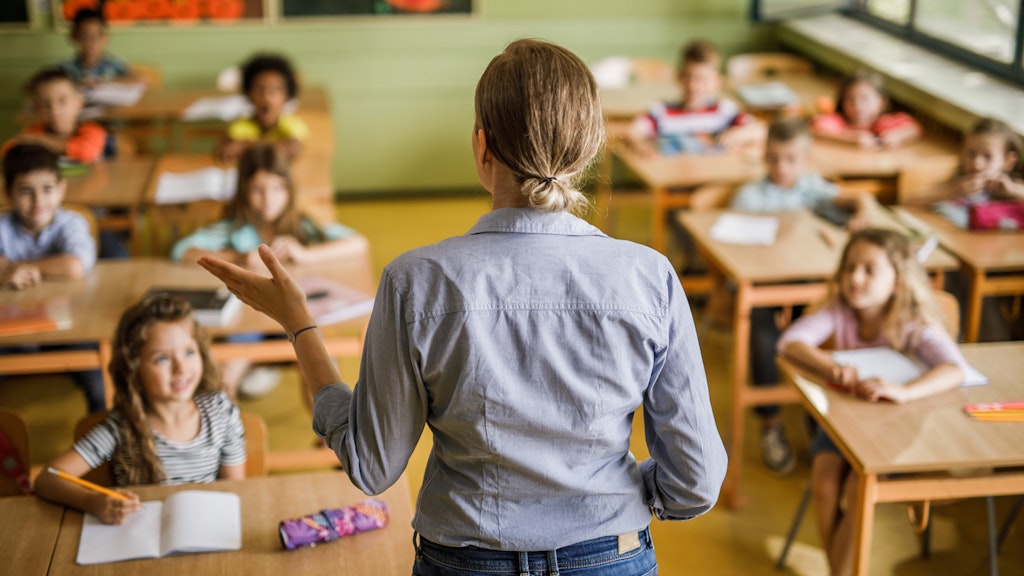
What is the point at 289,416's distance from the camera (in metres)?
3.81

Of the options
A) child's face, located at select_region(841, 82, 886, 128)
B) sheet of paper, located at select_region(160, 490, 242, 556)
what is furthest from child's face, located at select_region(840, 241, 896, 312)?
child's face, located at select_region(841, 82, 886, 128)

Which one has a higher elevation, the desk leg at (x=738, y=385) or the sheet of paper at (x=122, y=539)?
the sheet of paper at (x=122, y=539)

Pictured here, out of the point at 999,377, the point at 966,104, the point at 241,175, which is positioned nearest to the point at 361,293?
the point at 241,175

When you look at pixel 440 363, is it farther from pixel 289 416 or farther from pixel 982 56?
pixel 982 56

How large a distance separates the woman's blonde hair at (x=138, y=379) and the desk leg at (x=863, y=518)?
1423 millimetres

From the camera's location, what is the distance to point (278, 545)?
74.5 inches

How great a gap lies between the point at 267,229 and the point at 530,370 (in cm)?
228

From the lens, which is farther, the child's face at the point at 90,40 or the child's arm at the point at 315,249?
the child's face at the point at 90,40

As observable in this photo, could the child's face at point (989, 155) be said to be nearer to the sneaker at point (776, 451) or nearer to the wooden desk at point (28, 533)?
the sneaker at point (776, 451)

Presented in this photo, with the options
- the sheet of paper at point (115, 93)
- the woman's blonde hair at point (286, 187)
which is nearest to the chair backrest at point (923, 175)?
the woman's blonde hair at point (286, 187)

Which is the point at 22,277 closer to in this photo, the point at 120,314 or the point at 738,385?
the point at 120,314

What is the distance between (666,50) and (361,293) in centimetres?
372

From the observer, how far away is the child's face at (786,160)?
3.77 meters

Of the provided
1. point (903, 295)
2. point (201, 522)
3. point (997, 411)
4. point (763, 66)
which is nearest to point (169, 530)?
point (201, 522)
